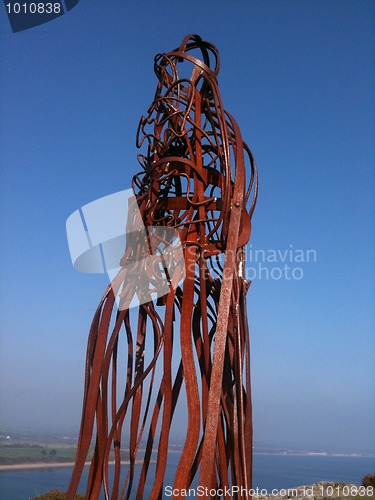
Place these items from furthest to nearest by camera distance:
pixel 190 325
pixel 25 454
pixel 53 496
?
pixel 53 496 < pixel 25 454 < pixel 190 325

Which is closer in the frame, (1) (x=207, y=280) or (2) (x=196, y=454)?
(2) (x=196, y=454)

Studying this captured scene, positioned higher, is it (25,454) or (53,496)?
(25,454)

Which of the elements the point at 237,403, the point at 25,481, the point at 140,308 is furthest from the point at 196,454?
the point at 25,481

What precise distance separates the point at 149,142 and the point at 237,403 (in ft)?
3.64

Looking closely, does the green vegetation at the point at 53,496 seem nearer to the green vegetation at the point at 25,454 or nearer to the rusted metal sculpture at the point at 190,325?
the green vegetation at the point at 25,454

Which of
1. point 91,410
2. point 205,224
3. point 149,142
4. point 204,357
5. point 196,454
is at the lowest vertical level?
point 196,454

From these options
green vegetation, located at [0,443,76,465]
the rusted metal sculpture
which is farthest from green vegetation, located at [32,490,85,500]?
the rusted metal sculpture

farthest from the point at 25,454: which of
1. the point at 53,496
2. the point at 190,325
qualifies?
the point at 190,325

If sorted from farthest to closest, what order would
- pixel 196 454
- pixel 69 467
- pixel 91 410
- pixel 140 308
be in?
1. pixel 69 467
2. pixel 140 308
3. pixel 91 410
4. pixel 196 454

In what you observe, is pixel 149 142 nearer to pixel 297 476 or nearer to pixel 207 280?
pixel 207 280

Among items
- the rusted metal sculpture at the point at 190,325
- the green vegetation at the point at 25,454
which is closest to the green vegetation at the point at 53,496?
the green vegetation at the point at 25,454

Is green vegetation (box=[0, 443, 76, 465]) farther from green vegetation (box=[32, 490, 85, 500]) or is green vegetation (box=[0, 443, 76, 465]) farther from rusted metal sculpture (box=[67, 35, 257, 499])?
rusted metal sculpture (box=[67, 35, 257, 499])

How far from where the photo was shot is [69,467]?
439 centimetres

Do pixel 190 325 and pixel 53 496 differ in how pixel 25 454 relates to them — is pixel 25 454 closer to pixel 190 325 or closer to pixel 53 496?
pixel 53 496
